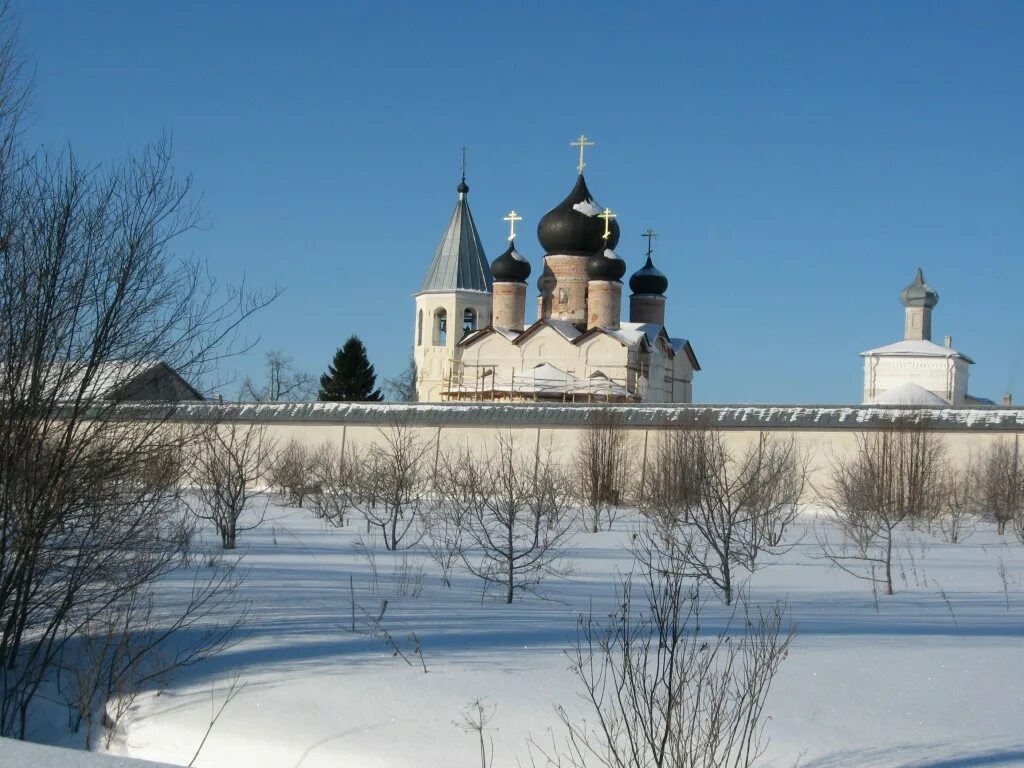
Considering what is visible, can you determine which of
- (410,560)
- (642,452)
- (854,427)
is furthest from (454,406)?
(410,560)

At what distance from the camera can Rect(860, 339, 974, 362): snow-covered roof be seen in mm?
45031

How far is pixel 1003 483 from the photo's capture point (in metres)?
20.2

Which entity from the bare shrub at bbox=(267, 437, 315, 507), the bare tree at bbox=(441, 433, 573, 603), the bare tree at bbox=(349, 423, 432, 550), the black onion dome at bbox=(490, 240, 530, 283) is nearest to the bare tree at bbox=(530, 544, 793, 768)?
the bare tree at bbox=(441, 433, 573, 603)

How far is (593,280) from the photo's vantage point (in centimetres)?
3481

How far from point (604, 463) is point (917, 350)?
1014 inches

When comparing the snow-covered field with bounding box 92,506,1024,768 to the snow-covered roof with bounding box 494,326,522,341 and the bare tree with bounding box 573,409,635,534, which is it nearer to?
the bare tree with bounding box 573,409,635,534

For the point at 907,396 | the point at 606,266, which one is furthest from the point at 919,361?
the point at 606,266

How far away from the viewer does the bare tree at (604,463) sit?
22953 mm

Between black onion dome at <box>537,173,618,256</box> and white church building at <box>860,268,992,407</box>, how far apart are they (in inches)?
581

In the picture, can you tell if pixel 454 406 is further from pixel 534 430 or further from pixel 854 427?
pixel 854 427

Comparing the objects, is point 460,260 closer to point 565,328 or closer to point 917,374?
point 565,328

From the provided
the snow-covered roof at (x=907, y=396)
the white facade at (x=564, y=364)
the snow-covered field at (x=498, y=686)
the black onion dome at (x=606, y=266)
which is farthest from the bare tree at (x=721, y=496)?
the snow-covered roof at (x=907, y=396)

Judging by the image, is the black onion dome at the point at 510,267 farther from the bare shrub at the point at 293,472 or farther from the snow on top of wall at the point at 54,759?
the snow on top of wall at the point at 54,759

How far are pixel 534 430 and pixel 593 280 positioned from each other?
34.3 feet
